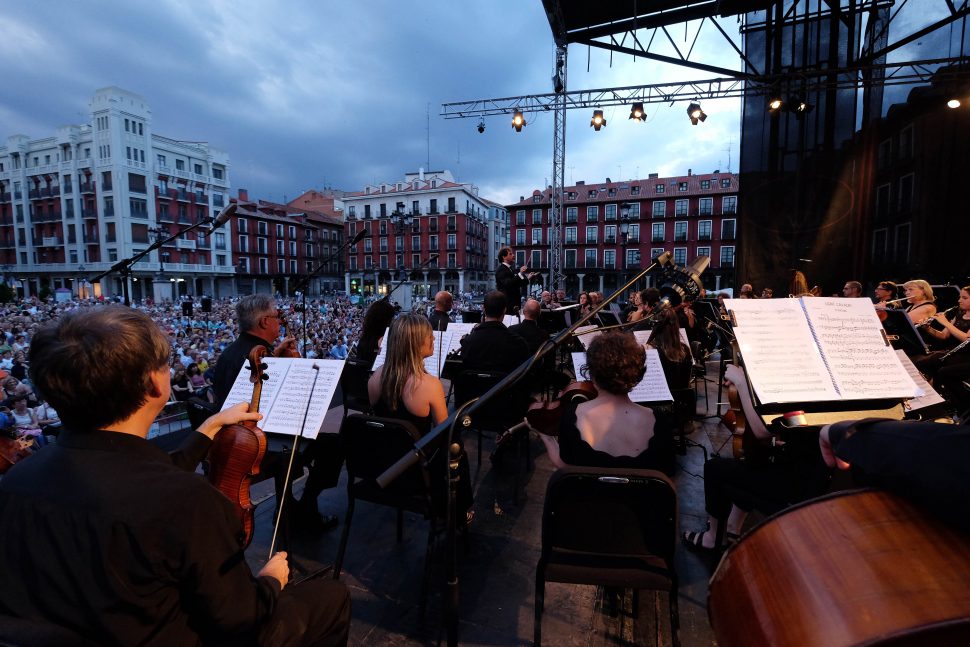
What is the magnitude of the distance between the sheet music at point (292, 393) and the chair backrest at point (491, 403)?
131 cm

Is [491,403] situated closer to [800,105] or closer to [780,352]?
[780,352]

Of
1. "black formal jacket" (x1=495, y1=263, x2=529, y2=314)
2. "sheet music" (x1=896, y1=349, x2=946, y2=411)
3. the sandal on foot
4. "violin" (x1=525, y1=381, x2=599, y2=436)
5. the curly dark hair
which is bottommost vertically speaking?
the sandal on foot

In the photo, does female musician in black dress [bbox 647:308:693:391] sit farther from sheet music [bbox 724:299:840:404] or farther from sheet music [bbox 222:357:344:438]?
sheet music [bbox 222:357:344:438]

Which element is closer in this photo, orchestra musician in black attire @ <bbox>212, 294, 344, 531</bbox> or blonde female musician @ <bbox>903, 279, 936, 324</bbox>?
orchestra musician in black attire @ <bbox>212, 294, 344, 531</bbox>

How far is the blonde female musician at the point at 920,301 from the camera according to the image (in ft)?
15.9

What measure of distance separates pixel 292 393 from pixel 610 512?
6.10 ft

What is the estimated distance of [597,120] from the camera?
1127cm

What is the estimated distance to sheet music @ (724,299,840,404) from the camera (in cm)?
223

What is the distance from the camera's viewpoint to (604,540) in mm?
1878

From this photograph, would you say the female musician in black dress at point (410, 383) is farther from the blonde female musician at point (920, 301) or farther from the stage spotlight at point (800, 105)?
the stage spotlight at point (800, 105)

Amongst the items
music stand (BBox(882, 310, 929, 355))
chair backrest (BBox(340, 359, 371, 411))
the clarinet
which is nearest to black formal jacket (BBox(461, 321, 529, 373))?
chair backrest (BBox(340, 359, 371, 411))

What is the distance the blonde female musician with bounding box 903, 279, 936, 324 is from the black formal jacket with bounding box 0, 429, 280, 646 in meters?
6.51

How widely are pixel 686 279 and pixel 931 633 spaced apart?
155 cm

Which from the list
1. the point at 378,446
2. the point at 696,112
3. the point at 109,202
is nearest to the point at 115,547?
the point at 378,446
